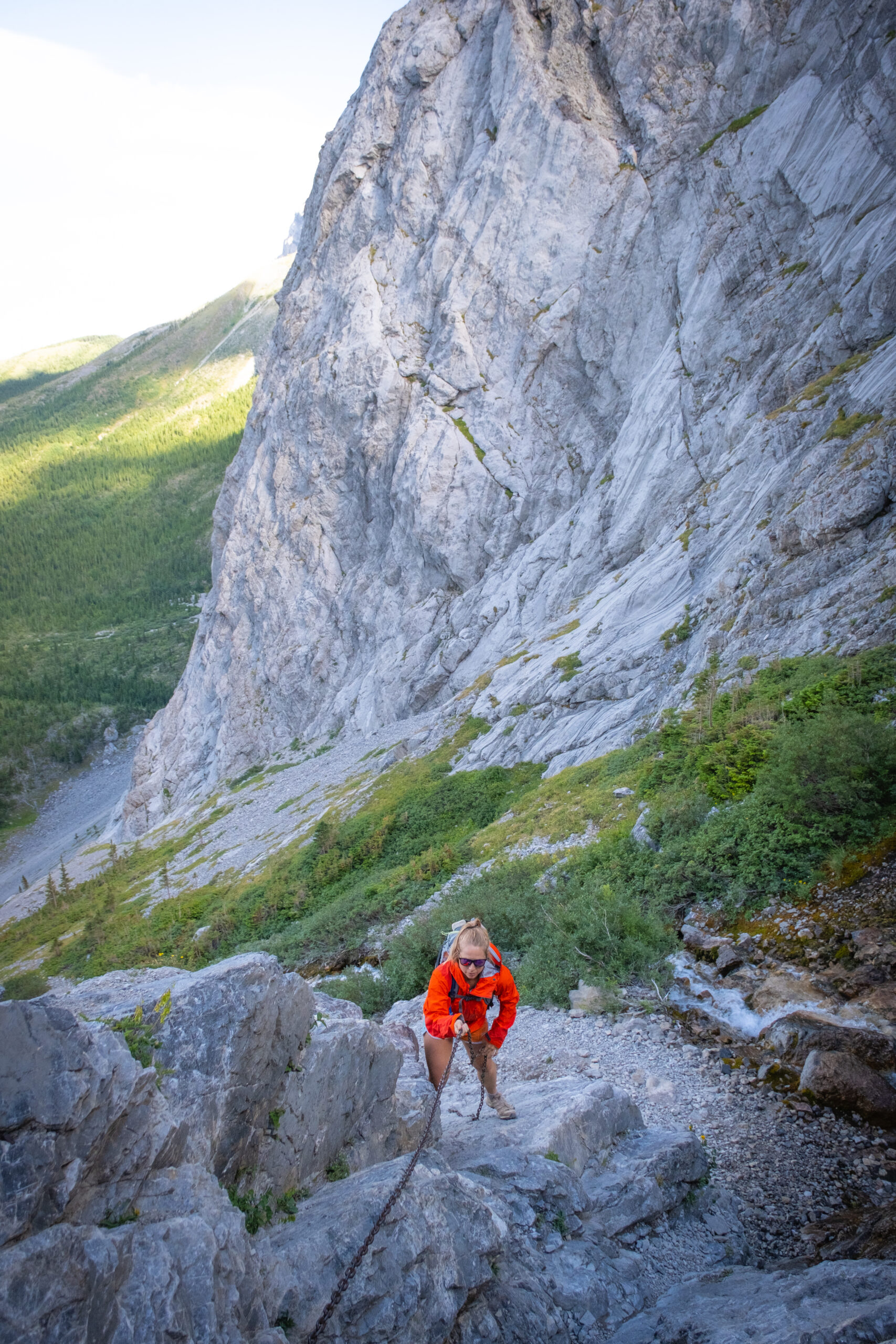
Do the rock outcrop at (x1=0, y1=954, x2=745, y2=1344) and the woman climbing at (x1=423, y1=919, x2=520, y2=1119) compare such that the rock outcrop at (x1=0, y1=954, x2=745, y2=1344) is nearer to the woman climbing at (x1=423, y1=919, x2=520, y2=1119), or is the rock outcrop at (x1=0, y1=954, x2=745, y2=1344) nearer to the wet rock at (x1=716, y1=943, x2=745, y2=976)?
the woman climbing at (x1=423, y1=919, x2=520, y2=1119)

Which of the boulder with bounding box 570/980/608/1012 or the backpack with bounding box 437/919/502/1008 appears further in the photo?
the boulder with bounding box 570/980/608/1012

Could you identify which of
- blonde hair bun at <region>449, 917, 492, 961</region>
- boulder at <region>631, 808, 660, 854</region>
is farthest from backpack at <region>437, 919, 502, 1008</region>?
boulder at <region>631, 808, 660, 854</region>

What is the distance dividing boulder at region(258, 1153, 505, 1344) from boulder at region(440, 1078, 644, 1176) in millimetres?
1237

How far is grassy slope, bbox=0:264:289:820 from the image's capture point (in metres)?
107

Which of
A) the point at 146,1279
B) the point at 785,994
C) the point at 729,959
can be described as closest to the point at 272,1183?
the point at 146,1279

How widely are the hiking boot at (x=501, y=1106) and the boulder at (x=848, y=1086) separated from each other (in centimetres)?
290

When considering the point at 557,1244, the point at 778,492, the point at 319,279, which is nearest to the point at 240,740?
the point at 319,279

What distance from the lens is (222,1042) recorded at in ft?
15.2

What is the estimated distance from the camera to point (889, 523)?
54.9 feet

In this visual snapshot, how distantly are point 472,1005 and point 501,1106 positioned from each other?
108 centimetres

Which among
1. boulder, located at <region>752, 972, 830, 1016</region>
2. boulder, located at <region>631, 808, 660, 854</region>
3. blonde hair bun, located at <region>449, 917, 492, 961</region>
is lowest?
boulder, located at <region>631, 808, 660, 854</region>

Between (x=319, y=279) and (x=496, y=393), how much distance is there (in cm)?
2287

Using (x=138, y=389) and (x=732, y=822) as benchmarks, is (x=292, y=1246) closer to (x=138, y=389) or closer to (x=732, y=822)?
(x=732, y=822)

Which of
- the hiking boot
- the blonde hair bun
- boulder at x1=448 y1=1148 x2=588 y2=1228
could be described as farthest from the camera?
the hiking boot
